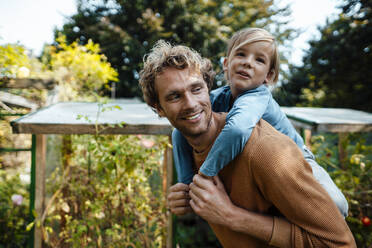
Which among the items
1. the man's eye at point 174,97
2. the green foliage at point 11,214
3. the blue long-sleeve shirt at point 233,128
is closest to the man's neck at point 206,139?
the blue long-sleeve shirt at point 233,128

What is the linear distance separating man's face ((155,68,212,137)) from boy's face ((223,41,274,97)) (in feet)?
1.25

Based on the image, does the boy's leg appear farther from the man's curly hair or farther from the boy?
the man's curly hair

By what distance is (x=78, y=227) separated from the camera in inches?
109

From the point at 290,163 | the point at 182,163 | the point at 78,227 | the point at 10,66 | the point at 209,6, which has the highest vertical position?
the point at 209,6

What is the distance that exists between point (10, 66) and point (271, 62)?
347 cm

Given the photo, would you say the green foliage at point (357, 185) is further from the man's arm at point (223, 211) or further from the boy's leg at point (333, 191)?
the man's arm at point (223, 211)

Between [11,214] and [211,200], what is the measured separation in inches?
153

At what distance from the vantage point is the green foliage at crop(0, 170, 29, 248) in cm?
366

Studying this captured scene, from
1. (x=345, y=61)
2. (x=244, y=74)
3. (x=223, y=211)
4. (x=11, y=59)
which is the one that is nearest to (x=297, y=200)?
(x=223, y=211)

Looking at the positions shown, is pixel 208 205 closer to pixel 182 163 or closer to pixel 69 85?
pixel 182 163

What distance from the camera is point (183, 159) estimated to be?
1.63 metres

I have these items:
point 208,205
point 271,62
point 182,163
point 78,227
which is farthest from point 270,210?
point 78,227

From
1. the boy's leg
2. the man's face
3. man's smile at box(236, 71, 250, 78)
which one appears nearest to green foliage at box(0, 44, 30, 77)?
the man's face

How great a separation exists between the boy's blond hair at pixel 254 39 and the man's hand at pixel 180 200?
111 centimetres
